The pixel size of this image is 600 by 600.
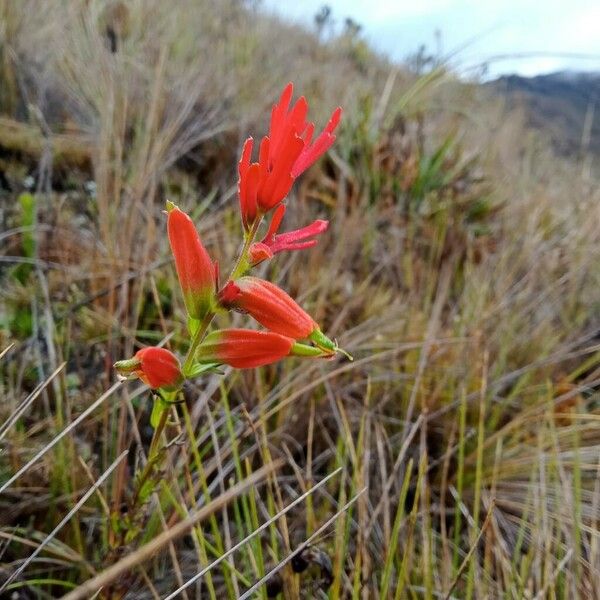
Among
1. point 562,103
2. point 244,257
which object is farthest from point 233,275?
point 562,103

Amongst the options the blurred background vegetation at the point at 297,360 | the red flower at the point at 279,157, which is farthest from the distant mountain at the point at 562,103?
the red flower at the point at 279,157

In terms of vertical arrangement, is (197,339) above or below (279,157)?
below

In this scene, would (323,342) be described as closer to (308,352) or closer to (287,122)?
(308,352)

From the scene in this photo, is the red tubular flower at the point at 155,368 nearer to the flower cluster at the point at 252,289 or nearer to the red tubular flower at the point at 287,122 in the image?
the flower cluster at the point at 252,289

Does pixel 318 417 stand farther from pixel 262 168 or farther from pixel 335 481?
pixel 262 168

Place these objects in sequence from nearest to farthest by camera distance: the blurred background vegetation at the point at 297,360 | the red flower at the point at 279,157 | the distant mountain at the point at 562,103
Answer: the red flower at the point at 279,157 < the blurred background vegetation at the point at 297,360 < the distant mountain at the point at 562,103

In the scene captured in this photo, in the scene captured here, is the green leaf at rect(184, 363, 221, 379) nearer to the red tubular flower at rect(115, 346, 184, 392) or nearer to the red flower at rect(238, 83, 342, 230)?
the red tubular flower at rect(115, 346, 184, 392)
